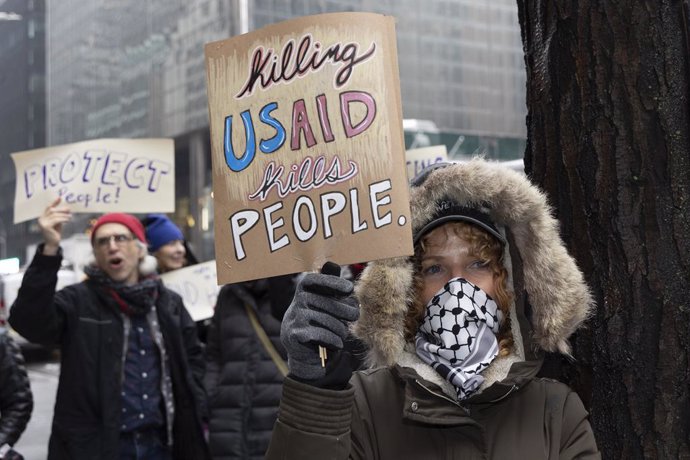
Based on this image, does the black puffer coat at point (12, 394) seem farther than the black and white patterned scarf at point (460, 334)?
Yes

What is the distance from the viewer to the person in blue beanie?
6484 millimetres

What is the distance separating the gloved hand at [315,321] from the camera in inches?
80.7

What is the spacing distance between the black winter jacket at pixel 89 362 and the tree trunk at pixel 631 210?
245cm

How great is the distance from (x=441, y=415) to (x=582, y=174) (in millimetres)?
984

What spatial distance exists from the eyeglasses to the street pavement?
4.72 metres

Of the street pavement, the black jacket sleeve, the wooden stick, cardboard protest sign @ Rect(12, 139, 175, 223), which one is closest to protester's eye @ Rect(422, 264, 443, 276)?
the wooden stick

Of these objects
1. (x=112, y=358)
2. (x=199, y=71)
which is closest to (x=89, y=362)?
(x=112, y=358)

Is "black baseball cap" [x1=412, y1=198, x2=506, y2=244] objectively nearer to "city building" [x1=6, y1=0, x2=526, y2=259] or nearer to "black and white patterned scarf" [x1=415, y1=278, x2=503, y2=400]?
"black and white patterned scarf" [x1=415, y1=278, x2=503, y2=400]

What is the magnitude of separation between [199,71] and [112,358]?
90.2 ft

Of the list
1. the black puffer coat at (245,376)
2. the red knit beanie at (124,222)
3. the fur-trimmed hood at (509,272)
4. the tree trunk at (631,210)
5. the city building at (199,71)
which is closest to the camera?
the fur-trimmed hood at (509,272)

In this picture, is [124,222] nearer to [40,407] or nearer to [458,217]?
[458,217]

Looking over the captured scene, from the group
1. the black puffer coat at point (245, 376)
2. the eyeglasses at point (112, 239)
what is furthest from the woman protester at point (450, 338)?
the eyeglasses at point (112, 239)

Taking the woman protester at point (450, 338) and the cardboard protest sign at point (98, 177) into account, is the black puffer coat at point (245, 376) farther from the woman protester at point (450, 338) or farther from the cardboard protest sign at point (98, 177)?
the woman protester at point (450, 338)

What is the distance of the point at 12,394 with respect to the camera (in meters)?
4.55
